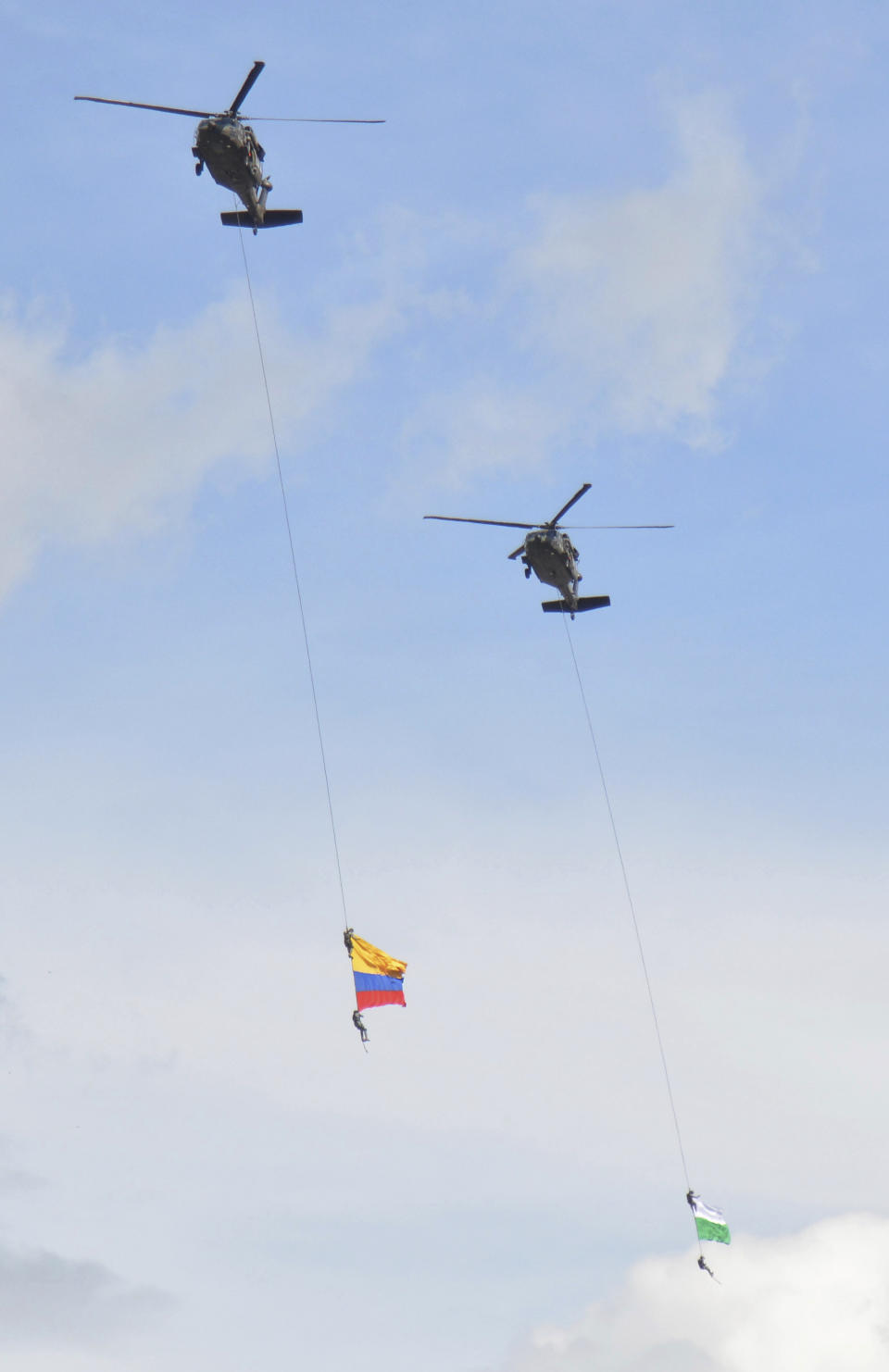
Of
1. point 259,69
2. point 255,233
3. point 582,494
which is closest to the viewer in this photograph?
point 259,69

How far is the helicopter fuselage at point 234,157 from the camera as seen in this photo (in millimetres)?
65688

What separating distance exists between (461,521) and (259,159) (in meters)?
15.7

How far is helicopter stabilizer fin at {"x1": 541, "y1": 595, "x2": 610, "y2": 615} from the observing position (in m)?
78.2

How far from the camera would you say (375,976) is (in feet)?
237

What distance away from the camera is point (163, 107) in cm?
6353

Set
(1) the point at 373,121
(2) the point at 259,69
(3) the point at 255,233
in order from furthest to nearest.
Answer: (3) the point at 255,233 < (2) the point at 259,69 < (1) the point at 373,121

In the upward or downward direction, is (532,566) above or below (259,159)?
below

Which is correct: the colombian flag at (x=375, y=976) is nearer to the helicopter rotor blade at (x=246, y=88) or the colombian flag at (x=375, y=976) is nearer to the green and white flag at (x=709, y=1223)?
the green and white flag at (x=709, y=1223)

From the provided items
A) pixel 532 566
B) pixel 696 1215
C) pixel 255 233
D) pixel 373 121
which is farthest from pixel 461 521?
pixel 696 1215

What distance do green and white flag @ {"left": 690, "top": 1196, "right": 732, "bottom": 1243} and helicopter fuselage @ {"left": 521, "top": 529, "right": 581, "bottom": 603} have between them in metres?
24.3

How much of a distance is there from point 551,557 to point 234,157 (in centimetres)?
1978

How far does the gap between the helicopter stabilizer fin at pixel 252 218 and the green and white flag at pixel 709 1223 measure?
127 feet

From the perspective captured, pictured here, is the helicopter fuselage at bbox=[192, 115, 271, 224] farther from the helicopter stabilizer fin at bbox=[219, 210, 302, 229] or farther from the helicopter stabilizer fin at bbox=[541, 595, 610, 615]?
the helicopter stabilizer fin at bbox=[541, 595, 610, 615]

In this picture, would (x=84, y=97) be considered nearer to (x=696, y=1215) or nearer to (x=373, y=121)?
(x=373, y=121)
